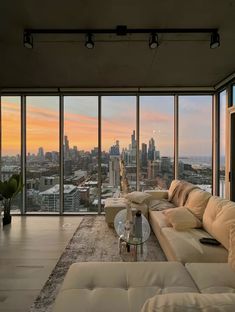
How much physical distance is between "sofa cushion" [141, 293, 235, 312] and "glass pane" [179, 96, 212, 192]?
544cm

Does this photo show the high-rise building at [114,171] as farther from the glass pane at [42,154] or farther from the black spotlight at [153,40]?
the black spotlight at [153,40]

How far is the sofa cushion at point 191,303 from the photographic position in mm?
832

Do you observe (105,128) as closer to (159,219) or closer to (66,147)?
(66,147)

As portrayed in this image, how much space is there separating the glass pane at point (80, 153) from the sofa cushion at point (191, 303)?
5337 mm

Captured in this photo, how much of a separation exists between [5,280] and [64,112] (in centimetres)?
398

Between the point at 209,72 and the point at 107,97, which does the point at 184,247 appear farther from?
the point at 107,97

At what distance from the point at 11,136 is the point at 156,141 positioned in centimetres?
335

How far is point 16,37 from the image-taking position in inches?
129

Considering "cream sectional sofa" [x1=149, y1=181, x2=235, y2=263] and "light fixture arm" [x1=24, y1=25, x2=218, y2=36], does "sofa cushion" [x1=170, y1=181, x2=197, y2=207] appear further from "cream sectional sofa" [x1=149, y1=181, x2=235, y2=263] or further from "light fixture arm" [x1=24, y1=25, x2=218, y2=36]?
"light fixture arm" [x1=24, y1=25, x2=218, y2=36]

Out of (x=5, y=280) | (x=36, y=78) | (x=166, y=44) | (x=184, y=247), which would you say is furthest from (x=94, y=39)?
(x=5, y=280)

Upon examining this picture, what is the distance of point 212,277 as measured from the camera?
1.96 m

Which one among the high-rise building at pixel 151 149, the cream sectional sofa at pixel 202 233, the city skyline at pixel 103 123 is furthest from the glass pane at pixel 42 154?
the cream sectional sofa at pixel 202 233

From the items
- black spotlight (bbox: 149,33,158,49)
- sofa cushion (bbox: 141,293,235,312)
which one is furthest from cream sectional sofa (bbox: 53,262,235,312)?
black spotlight (bbox: 149,33,158,49)

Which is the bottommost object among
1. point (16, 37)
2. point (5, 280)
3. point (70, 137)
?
point (5, 280)
